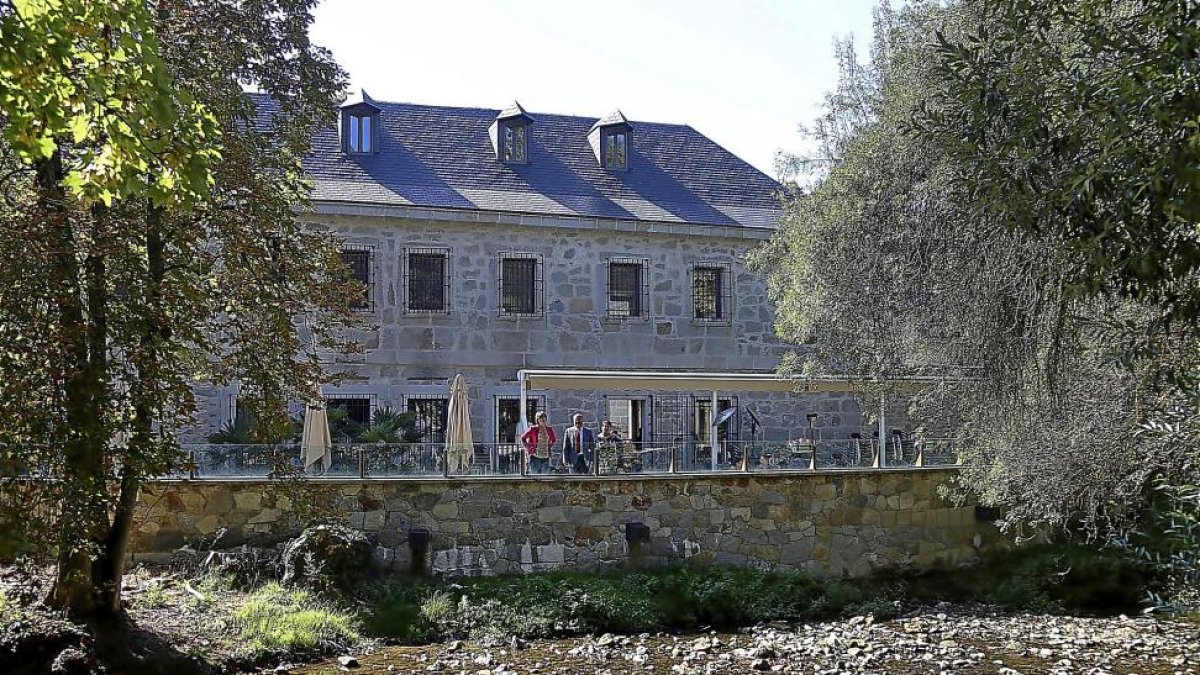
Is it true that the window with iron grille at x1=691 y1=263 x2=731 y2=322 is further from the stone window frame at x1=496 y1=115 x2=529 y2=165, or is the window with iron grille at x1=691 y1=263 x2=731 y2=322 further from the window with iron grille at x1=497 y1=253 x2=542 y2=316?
the stone window frame at x1=496 y1=115 x2=529 y2=165

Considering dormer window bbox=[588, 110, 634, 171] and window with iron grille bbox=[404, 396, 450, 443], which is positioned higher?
dormer window bbox=[588, 110, 634, 171]

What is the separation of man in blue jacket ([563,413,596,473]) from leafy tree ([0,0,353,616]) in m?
6.43

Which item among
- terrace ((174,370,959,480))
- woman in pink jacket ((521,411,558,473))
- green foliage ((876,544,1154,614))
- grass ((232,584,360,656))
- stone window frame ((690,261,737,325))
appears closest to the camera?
grass ((232,584,360,656))

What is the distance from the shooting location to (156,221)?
10.7 meters

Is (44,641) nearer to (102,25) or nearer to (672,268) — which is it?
(102,25)

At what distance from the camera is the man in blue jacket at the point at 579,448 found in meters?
17.7

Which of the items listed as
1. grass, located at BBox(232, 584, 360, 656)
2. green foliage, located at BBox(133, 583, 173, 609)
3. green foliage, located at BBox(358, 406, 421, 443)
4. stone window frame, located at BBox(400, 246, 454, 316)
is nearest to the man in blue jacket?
green foliage, located at BBox(358, 406, 421, 443)

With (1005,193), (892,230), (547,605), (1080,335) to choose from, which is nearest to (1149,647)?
(1080,335)

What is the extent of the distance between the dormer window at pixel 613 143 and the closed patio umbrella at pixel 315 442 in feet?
32.1

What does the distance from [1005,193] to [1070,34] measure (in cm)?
419

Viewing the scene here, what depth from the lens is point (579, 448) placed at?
1889 cm

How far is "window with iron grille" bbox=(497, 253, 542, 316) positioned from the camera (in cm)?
2236

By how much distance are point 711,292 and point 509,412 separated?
4738 mm

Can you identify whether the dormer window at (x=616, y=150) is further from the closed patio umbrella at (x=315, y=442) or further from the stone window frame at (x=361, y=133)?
the closed patio umbrella at (x=315, y=442)
